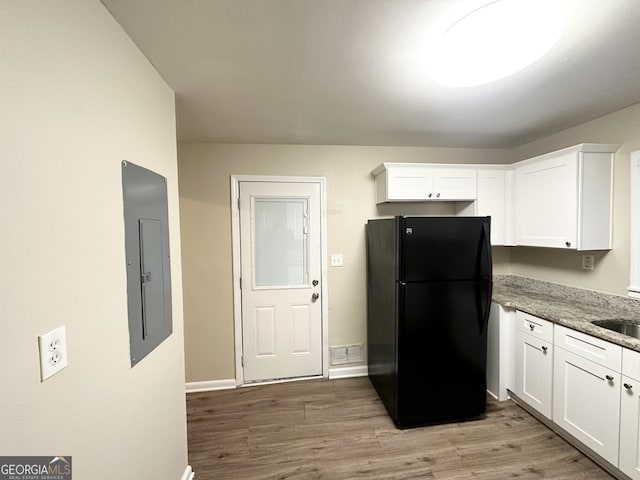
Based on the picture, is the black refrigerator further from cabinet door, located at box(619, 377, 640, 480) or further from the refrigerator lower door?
cabinet door, located at box(619, 377, 640, 480)

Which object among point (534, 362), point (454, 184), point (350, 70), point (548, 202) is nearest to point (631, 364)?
point (534, 362)

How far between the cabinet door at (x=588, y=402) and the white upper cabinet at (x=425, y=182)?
1.46 meters

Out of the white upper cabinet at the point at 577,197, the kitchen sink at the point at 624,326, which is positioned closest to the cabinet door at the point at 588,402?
the kitchen sink at the point at 624,326

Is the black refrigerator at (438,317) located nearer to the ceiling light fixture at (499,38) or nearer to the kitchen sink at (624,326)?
the kitchen sink at (624,326)

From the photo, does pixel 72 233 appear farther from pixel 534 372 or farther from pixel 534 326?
pixel 534 372

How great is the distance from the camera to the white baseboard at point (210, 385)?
8.45 feet

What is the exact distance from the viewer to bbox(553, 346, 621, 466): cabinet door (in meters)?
1.54

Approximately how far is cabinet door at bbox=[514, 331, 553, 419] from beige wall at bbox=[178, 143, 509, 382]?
1348 mm

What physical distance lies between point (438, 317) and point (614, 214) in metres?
1.57

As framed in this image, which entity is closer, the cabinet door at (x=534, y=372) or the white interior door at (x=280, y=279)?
the cabinet door at (x=534, y=372)

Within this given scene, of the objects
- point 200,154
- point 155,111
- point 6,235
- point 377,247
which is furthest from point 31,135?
point 377,247

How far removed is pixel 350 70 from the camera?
4.66 ft

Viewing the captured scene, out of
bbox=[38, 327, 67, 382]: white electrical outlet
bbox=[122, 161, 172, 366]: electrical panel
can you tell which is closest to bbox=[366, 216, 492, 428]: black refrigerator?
bbox=[122, 161, 172, 366]: electrical panel

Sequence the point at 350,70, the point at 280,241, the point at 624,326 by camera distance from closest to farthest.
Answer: the point at 350,70 < the point at 624,326 < the point at 280,241
